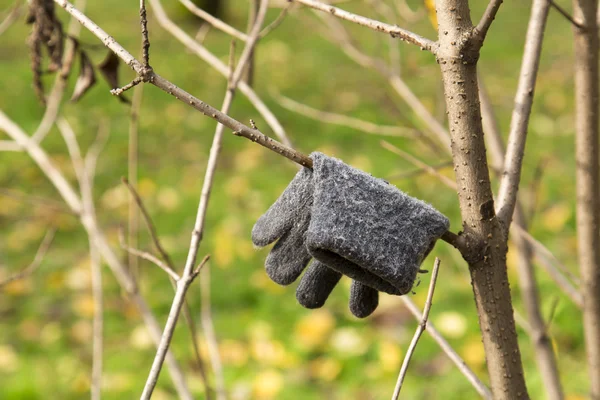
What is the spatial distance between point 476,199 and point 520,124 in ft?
0.76

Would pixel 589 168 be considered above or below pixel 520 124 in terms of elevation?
above

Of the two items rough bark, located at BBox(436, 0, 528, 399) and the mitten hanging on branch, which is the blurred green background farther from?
the mitten hanging on branch

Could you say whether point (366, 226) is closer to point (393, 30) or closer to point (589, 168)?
point (393, 30)

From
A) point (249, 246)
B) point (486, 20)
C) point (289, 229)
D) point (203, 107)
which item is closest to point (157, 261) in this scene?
Answer: point (289, 229)

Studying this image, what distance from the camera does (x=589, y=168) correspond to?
1.37 meters

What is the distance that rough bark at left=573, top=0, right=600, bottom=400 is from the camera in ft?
4.31

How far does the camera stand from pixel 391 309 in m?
2.83

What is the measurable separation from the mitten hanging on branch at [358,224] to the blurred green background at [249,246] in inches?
31.3

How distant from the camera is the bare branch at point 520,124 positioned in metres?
0.95

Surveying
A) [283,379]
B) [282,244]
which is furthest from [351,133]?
[282,244]

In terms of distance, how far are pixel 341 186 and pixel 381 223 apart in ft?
0.24

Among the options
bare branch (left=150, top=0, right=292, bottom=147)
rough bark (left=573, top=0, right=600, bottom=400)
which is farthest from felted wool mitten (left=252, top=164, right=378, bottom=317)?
rough bark (left=573, top=0, right=600, bottom=400)

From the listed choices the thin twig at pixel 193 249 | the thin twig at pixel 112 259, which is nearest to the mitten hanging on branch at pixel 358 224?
the thin twig at pixel 193 249

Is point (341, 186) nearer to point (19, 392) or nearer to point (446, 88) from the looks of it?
point (446, 88)
